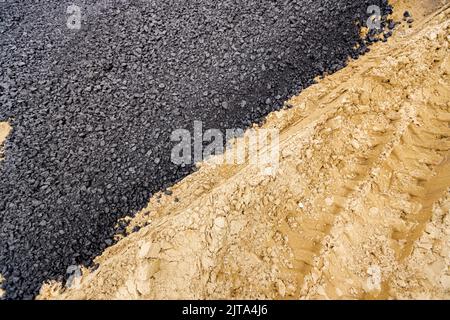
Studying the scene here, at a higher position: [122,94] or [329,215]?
[122,94]

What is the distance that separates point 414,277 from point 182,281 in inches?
67.5

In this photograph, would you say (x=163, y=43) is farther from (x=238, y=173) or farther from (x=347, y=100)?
(x=347, y=100)

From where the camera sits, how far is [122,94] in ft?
12.0

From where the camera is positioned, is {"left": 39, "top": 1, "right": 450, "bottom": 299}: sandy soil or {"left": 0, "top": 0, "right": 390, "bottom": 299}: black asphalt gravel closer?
{"left": 39, "top": 1, "right": 450, "bottom": 299}: sandy soil

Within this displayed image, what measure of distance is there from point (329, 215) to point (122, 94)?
238cm

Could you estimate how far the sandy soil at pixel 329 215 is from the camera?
8.54 feet

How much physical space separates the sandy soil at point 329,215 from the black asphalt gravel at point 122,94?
0.34 meters

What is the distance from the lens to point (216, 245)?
9.23 ft

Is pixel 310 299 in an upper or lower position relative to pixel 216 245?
lower

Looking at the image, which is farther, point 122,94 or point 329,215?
point 122,94

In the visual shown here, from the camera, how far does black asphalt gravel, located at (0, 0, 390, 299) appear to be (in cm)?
309

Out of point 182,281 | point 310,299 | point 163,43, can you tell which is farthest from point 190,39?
point 310,299

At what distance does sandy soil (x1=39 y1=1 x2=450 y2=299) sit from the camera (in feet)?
8.54

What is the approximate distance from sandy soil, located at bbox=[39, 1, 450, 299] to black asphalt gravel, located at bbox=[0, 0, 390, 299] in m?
0.34
